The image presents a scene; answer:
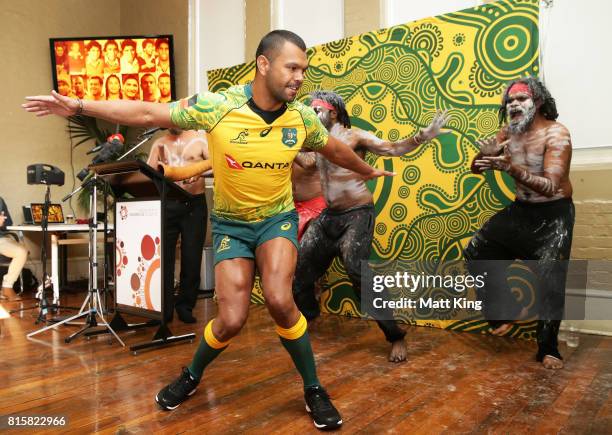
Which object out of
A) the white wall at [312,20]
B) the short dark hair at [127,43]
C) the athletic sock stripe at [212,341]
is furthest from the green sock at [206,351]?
the short dark hair at [127,43]

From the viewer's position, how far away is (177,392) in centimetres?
251

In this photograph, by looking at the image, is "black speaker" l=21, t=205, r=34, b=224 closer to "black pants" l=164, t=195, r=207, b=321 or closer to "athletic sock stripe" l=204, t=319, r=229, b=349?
"black pants" l=164, t=195, r=207, b=321

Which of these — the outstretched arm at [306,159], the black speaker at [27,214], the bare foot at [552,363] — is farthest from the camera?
the black speaker at [27,214]

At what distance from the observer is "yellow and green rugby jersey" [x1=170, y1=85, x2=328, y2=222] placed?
235cm

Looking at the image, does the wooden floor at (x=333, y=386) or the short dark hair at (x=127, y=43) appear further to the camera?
the short dark hair at (x=127, y=43)

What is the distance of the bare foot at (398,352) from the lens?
3.35m

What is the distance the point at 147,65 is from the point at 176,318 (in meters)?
4.76

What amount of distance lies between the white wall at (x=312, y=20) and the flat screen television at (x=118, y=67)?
2185mm

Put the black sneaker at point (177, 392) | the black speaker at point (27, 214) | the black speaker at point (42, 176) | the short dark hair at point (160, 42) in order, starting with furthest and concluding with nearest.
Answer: the short dark hair at point (160, 42) → the black speaker at point (27, 214) → the black speaker at point (42, 176) → the black sneaker at point (177, 392)

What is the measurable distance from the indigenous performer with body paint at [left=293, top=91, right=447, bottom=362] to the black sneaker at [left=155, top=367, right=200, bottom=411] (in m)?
1.43

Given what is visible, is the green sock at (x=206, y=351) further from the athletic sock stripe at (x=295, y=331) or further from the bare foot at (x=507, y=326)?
the bare foot at (x=507, y=326)

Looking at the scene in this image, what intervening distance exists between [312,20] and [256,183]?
4571 millimetres

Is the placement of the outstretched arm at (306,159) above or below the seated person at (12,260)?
above

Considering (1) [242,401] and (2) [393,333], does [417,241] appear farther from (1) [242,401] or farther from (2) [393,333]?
(1) [242,401]
